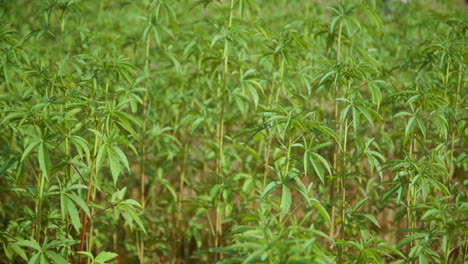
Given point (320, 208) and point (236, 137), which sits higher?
point (236, 137)

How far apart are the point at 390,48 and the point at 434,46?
1728mm

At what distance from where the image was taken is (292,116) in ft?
6.42

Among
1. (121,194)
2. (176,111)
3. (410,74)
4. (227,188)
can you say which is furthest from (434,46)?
(121,194)

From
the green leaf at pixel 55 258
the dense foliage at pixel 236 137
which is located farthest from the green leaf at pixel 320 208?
the green leaf at pixel 55 258

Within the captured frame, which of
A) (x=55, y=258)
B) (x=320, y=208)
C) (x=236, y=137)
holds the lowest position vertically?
(x=55, y=258)

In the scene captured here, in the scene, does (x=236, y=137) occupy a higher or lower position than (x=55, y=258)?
higher

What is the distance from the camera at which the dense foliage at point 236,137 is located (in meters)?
1.93

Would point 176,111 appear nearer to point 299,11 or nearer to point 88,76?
point 88,76

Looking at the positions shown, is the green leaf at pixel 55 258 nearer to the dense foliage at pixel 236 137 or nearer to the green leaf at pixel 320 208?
the dense foliage at pixel 236 137

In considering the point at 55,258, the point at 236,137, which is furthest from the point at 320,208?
the point at 55,258

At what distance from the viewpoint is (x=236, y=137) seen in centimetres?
257

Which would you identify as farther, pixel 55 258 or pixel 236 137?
pixel 236 137

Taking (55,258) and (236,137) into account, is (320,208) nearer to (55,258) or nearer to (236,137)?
(236,137)

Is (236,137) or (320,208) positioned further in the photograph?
(236,137)
